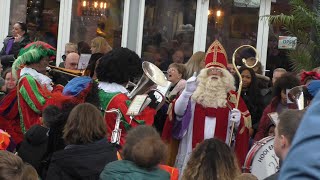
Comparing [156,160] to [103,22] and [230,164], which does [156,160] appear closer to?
[230,164]

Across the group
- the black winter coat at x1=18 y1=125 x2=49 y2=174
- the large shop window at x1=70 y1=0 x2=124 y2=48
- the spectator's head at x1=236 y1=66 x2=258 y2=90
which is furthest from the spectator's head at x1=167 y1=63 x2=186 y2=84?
the large shop window at x1=70 y1=0 x2=124 y2=48

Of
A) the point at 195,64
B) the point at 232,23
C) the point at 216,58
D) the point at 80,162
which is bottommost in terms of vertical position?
the point at 80,162

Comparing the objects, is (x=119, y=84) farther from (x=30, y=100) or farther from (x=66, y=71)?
(x=66, y=71)

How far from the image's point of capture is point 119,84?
5.76m

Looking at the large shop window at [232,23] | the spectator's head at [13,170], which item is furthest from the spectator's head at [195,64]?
the spectator's head at [13,170]

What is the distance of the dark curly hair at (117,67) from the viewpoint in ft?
18.7

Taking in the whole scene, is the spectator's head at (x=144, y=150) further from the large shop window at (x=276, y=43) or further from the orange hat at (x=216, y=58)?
the large shop window at (x=276, y=43)

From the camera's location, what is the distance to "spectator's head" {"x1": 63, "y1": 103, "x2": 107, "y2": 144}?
4.31m

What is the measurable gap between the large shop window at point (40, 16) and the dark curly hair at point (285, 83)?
5.77 metres

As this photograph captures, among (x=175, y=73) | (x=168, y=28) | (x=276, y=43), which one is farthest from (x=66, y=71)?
(x=276, y=43)

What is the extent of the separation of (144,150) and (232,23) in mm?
8860

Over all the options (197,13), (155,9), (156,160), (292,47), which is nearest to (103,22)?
(155,9)

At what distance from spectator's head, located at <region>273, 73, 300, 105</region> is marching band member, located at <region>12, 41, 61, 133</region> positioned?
8.15ft

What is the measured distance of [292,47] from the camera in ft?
35.9
